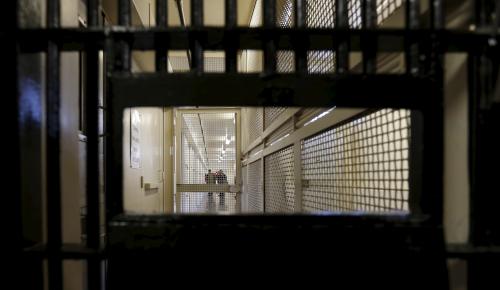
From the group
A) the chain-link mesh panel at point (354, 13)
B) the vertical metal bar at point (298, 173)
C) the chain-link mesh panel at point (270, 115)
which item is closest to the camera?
the chain-link mesh panel at point (354, 13)

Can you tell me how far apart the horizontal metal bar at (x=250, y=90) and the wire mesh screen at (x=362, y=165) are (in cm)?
30

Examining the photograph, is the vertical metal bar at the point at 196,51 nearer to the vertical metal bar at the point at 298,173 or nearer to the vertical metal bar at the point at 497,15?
the vertical metal bar at the point at 497,15

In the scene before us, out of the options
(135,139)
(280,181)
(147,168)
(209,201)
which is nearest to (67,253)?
(280,181)

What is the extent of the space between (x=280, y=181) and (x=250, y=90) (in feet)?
7.28

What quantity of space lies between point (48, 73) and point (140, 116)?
304 centimetres

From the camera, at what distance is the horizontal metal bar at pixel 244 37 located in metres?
0.81

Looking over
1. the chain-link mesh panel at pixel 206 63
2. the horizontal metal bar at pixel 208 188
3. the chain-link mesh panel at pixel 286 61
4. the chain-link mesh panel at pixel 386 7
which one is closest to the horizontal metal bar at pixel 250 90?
the chain-link mesh panel at pixel 386 7

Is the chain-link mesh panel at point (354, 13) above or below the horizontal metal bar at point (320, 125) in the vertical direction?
above

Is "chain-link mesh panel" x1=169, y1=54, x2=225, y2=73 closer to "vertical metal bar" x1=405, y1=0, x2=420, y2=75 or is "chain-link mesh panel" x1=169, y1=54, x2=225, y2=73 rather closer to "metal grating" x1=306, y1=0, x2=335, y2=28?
"metal grating" x1=306, y1=0, x2=335, y2=28

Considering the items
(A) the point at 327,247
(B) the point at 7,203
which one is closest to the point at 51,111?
(B) the point at 7,203

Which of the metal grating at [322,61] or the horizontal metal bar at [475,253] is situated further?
the metal grating at [322,61]

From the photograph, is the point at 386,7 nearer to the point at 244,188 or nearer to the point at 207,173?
the point at 244,188

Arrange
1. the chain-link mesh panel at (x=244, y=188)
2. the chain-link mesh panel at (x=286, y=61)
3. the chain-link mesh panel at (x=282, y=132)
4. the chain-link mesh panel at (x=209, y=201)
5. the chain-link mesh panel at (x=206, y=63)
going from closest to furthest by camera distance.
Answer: the chain-link mesh panel at (x=286, y=61) → the chain-link mesh panel at (x=282, y=132) → the chain-link mesh panel at (x=244, y=188) → the chain-link mesh panel at (x=206, y=63) → the chain-link mesh panel at (x=209, y=201)

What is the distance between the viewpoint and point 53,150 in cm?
89
